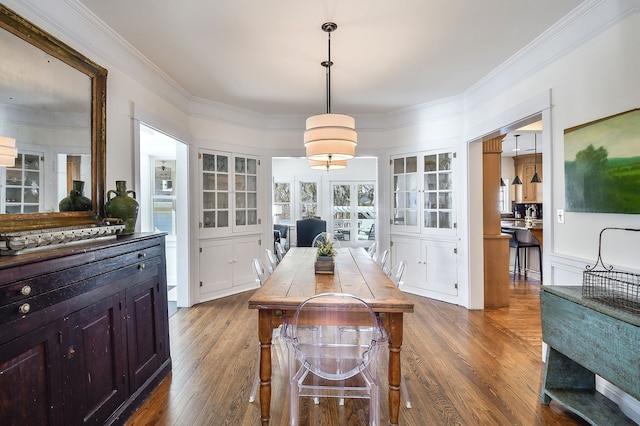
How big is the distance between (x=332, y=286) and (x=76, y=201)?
6.00ft

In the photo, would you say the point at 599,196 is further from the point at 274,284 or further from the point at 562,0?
the point at 274,284

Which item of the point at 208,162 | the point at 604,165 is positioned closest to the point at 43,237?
the point at 208,162

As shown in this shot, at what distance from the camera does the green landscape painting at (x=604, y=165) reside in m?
1.94

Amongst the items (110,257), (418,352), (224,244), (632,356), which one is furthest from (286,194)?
(632,356)

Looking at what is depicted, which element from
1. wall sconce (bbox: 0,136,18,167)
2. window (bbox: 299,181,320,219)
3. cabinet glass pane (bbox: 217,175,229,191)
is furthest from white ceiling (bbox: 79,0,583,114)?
window (bbox: 299,181,320,219)

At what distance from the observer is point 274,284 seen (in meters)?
2.27

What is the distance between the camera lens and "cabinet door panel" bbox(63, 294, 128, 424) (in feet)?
5.17

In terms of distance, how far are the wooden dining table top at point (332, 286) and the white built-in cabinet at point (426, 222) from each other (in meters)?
1.70

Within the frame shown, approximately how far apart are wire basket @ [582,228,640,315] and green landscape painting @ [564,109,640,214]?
225 mm

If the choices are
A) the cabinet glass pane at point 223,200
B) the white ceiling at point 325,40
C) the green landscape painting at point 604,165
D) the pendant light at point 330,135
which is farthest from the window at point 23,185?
the green landscape painting at point 604,165

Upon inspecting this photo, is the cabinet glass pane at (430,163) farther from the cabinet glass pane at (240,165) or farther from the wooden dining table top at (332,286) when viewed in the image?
the cabinet glass pane at (240,165)

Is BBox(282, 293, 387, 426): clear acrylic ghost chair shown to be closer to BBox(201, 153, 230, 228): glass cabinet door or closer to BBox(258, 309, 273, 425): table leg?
BBox(258, 309, 273, 425): table leg

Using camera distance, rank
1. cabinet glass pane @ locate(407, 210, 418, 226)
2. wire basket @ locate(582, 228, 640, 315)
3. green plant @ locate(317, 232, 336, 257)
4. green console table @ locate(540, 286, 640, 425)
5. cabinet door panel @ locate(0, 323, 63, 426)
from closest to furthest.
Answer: cabinet door panel @ locate(0, 323, 63, 426) → green console table @ locate(540, 286, 640, 425) → wire basket @ locate(582, 228, 640, 315) → green plant @ locate(317, 232, 336, 257) → cabinet glass pane @ locate(407, 210, 418, 226)

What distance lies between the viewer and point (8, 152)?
167cm
